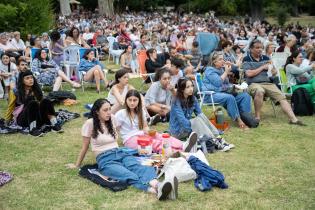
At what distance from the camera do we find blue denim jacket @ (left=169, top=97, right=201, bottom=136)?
6586 mm

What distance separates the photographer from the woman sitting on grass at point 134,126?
6039 millimetres

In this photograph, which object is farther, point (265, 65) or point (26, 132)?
point (265, 65)

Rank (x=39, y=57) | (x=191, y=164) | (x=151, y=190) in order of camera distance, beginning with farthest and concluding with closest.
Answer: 1. (x=39, y=57)
2. (x=191, y=164)
3. (x=151, y=190)

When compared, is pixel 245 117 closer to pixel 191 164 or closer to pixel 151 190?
pixel 191 164

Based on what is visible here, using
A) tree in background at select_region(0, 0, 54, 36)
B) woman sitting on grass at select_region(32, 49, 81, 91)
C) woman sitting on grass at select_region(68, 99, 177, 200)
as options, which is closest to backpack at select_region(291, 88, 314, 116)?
woman sitting on grass at select_region(68, 99, 177, 200)

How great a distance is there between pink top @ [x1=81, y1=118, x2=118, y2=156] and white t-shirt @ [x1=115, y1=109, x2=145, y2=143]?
0.66 metres

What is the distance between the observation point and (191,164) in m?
5.39

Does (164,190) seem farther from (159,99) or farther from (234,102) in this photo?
(159,99)

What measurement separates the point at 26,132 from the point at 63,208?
3.05m

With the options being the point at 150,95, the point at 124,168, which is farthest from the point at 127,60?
the point at 124,168

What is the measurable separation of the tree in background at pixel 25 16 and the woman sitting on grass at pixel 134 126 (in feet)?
40.6

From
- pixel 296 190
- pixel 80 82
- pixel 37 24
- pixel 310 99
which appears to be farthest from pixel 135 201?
pixel 37 24

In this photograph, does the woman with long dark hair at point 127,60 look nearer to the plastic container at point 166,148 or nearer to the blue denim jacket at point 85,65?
the blue denim jacket at point 85,65

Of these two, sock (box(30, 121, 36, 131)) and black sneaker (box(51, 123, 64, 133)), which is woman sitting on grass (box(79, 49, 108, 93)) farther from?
sock (box(30, 121, 36, 131))
